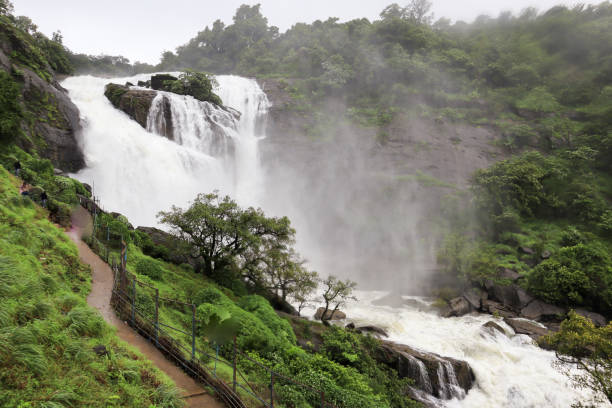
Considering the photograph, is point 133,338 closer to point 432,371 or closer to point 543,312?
point 432,371

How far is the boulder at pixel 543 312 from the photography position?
23.7 meters

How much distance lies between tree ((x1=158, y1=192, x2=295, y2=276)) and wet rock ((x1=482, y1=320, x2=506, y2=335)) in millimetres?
15121

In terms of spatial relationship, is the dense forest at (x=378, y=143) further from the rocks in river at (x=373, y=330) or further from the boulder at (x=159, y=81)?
the boulder at (x=159, y=81)

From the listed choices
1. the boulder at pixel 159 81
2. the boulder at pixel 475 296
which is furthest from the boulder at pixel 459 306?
the boulder at pixel 159 81

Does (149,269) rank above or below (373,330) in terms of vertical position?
above

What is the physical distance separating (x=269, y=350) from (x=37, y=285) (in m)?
7.59

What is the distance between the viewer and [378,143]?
47.1 metres

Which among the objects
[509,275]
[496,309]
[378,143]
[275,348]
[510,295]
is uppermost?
[378,143]

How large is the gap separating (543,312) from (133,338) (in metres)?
28.7

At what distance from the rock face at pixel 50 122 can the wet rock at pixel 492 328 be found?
35.7 metres

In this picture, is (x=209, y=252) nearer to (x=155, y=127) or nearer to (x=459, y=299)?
(x=459, y=299)

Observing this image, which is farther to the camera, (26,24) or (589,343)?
(26,24)

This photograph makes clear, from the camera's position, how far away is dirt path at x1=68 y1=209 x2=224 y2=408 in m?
7.14

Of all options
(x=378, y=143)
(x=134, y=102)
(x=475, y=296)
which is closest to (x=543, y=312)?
(x=475, y=296)
